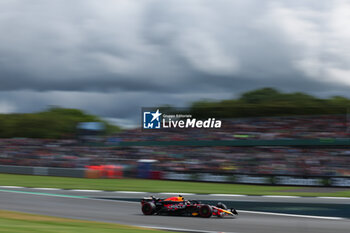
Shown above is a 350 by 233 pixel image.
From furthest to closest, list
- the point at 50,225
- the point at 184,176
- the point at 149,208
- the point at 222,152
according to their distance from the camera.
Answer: the point at 222,152
the point at 184,176
the point at 149,208
the point at 50,225

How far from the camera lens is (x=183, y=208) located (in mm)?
10961

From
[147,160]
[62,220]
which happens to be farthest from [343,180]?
[62,220]

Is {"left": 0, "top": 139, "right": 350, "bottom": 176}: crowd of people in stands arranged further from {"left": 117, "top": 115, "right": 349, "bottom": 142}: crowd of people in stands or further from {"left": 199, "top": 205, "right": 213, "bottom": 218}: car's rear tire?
{"left": 199, "top": 205, "right": 213, "bottom": 218}: car's rear tire

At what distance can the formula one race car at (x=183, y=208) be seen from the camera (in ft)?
35.1

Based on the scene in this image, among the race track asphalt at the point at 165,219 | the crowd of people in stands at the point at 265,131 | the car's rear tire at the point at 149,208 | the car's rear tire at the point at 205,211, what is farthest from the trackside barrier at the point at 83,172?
the car's rear tire at the point at 205,211

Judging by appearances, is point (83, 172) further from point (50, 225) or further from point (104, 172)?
point (50, 225)

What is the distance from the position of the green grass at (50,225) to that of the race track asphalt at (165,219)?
698 mm

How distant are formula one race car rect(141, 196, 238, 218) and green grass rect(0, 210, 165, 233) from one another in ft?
5.25

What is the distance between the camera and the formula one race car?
1070 centimetres

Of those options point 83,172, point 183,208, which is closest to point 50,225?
point 183,208

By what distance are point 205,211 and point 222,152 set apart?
1709 centimetres

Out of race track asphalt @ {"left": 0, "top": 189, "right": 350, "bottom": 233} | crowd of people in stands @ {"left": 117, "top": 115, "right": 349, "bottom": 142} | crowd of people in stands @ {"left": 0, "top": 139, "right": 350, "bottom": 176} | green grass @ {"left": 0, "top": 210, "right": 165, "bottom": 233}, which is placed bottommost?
race track asphalt @ {"left": 0, "top": 189, "right": 350, "bottom": 233}

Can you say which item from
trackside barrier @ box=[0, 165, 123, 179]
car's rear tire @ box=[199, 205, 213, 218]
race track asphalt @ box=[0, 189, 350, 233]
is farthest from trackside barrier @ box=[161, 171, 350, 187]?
car's rear tire @ box=[199, 205, 213, 218]

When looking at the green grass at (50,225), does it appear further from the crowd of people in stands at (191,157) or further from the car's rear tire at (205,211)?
the crowd of people in stands at (191,157)
